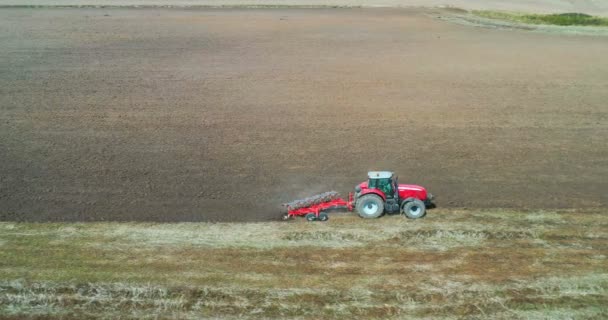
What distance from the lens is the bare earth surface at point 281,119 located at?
1719cm

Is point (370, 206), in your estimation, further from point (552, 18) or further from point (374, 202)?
point (552, 18)

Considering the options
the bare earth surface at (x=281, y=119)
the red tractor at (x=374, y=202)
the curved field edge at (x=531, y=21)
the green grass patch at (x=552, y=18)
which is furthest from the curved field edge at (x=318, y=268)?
the green grass patch at (x=552, y=18)

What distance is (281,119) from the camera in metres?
23.2

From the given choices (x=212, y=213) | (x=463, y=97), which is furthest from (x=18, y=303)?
(x=463, y=97)

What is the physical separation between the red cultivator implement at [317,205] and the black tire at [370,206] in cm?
39

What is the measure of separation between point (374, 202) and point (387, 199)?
42 cm

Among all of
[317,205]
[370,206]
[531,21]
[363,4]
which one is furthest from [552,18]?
[317,205]

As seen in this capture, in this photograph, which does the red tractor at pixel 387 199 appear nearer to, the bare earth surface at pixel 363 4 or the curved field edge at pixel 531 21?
the curved field edge at pixel 531 21

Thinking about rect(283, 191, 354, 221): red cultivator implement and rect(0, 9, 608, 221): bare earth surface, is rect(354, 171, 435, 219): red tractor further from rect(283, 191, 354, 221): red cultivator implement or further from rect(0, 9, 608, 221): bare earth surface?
rect(0, 9, 608, 221): bare earth surface

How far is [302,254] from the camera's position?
13586 mm

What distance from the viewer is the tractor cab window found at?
1534 centimetres

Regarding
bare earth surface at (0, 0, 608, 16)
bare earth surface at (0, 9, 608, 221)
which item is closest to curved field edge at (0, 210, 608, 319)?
bare earth surface at (0, 9, 608, 221)

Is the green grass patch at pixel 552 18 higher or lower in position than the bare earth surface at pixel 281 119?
higher

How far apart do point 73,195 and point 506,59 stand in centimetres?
2393
